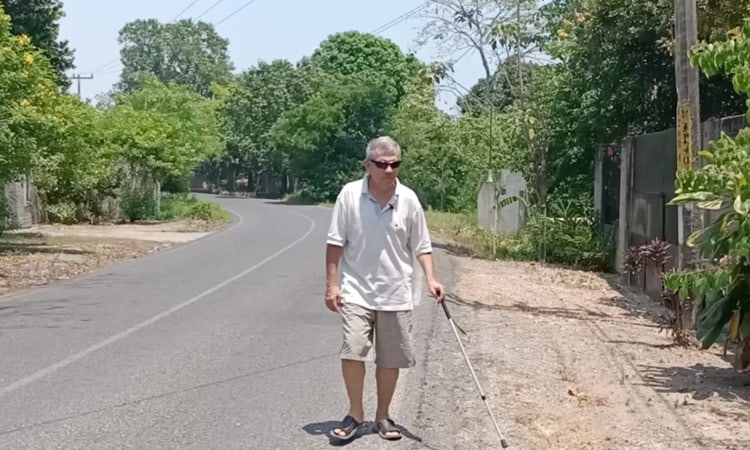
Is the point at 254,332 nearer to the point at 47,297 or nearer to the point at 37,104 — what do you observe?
the point at 47,297

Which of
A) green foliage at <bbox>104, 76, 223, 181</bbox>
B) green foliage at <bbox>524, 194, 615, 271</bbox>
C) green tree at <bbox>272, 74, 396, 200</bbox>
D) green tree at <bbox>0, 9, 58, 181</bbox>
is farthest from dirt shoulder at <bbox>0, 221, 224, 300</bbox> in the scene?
green tree at <bbox>272, 74, 396, 200</bbox>

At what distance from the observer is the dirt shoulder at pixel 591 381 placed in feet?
24.1

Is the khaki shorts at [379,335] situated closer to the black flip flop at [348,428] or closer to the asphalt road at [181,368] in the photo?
the black flip flop at [348,428]

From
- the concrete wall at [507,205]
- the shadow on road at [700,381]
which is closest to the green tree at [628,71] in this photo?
the concrete wall at [507,205]

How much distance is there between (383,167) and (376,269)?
633 mm

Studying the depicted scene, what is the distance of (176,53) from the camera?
118312 millimetres

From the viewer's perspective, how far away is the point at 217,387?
869 cm

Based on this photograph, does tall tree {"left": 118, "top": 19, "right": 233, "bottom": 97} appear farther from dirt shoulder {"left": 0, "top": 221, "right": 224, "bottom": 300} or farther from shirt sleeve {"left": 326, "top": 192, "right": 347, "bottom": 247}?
shirt sleeve {"left": 326, "top": 192, "right": 347, "bottom": 247}

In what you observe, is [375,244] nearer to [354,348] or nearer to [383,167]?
[383,167]

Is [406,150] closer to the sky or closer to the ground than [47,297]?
closer to the sky

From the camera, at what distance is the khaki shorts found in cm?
675

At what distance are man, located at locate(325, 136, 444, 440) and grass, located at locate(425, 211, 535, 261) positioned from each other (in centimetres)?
1854

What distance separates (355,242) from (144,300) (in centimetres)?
875

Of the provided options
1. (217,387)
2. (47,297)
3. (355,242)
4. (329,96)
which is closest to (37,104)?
(47,297)
